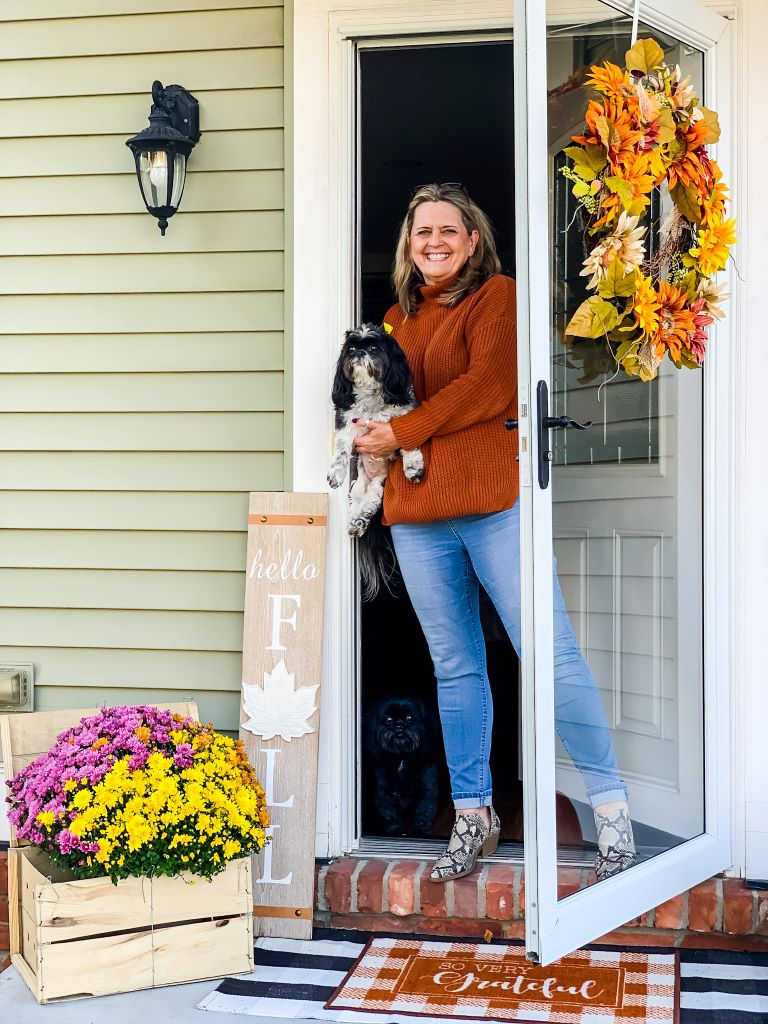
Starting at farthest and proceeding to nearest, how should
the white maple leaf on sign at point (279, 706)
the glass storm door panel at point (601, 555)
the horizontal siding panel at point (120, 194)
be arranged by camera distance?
the horizontal siding panel at point (120, 194) < the white maple leaf on sign at point (279, 706) < the glass storm door panel at point (601, 555)

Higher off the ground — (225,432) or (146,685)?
(225,432)

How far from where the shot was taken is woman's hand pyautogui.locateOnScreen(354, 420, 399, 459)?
8.87ft

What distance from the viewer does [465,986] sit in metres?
2.40

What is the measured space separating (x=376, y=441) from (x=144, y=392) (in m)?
0.71

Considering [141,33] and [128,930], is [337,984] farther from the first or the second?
[141,33]

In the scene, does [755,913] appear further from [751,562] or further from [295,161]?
[295,161]

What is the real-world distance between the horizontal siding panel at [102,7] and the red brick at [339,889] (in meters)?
2.26

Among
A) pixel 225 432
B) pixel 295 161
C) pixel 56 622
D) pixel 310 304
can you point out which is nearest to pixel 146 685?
pixel 56 622

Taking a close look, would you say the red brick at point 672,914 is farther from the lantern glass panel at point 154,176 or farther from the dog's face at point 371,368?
the lantern glass panel at point 154,176

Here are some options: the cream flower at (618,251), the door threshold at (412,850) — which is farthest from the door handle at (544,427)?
the door threshold at (412,850)

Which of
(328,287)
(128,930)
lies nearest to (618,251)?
(328,287)

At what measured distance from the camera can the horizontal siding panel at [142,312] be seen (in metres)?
2.93

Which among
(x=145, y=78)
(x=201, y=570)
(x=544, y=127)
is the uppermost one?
(x=145, y=78)

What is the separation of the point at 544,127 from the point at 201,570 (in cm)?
146
